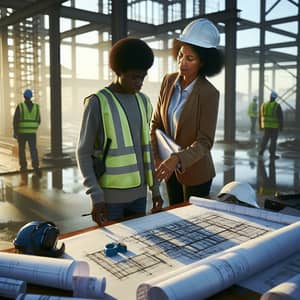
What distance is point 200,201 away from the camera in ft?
5.85

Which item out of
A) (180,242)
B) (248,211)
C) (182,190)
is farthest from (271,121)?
(180,242)

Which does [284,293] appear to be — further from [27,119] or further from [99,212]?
[27,119]

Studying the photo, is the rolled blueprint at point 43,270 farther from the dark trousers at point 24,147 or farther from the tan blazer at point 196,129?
the dark trousers at point 24,147

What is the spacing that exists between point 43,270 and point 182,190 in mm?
1413

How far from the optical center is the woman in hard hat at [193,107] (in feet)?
6.87

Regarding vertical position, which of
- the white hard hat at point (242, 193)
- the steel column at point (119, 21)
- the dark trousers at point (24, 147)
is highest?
the steel column at point (119, 21)

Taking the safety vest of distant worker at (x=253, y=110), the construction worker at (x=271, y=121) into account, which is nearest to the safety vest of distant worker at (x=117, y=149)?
the construction worker at (x=271, y=121)

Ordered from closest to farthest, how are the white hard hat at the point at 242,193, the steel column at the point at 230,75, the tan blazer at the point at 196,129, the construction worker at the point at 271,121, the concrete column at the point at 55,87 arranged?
Answer: the white hard hat at the point at 242,193 → the tan blazer at the point at 196,129 → the concrete column at the point at 55,87 → the construction worker at the point at 271,121 → the steel column at the point at 230,75

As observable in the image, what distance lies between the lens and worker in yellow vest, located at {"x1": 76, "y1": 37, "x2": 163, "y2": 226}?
5.65 ft

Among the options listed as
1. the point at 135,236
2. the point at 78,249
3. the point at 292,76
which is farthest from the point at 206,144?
the point at 292,76

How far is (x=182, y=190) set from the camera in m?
2.35

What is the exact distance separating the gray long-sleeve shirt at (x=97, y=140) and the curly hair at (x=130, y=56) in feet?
0.46

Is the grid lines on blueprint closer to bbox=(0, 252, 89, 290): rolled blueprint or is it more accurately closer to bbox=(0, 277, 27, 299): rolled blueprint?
bbox=(0, 252, 89, 290): rolled blueprint

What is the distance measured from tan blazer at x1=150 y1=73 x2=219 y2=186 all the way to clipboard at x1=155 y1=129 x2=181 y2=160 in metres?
0.03
